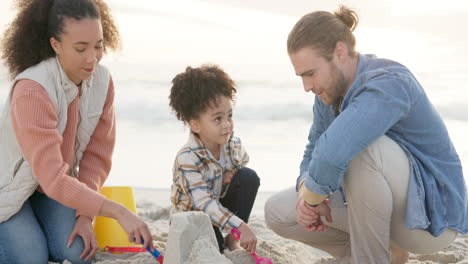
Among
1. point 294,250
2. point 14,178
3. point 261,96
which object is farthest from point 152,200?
point 261,96

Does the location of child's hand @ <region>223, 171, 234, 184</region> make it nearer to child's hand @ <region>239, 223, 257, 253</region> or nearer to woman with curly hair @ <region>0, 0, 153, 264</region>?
child's hand @ <region>239, 223, 257, 253</region>

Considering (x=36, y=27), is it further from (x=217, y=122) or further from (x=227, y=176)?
(x=227, y=176)

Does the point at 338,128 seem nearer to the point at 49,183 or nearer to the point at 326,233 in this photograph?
the point at 326,233

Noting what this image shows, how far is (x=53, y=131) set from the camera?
7.12ft

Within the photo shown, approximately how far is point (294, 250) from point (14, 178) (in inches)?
50.6

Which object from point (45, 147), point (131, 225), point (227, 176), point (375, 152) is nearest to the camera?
point (375, 152)

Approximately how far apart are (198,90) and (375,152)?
32.4 inches

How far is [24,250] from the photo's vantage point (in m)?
2.29

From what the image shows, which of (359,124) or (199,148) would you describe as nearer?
(359,124)

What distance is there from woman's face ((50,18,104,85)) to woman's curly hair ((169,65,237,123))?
1.26ft

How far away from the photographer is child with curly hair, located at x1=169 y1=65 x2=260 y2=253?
7.71 feet

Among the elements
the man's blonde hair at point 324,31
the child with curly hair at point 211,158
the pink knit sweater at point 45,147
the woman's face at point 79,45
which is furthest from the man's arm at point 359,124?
the woman's face at point 79,45

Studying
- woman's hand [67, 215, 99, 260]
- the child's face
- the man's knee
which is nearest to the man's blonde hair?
the child's face

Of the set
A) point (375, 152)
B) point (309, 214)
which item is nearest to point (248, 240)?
point (309, 214)
